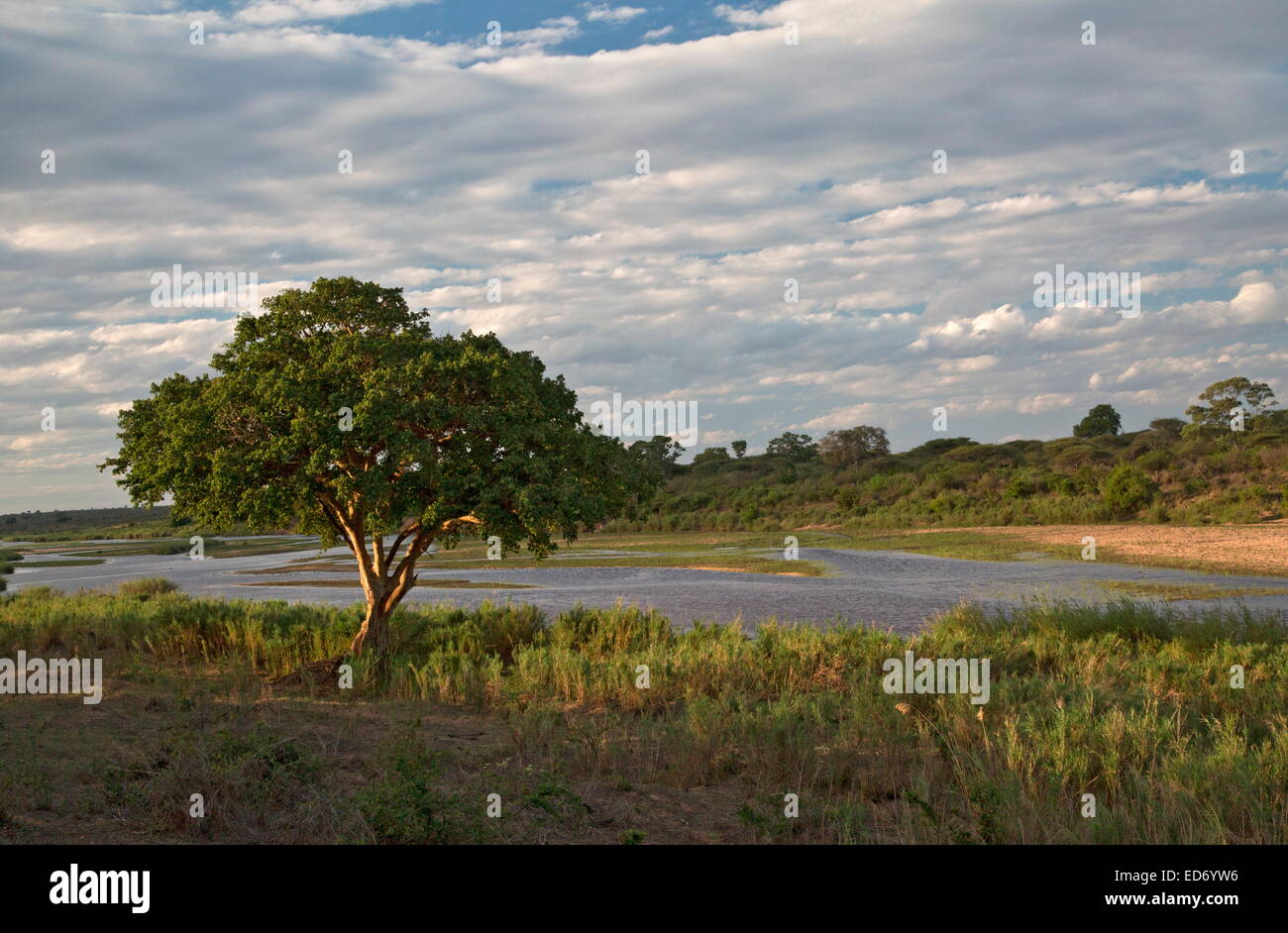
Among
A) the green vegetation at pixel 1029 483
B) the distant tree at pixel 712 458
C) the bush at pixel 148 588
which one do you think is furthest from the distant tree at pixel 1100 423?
the bush at pixel 148 588

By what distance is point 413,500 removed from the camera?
14.2 metres

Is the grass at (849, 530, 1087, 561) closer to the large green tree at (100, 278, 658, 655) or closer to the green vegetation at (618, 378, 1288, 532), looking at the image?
the green vegetation at (618, 378, 1288, 532)

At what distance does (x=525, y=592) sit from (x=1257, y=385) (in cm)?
8811

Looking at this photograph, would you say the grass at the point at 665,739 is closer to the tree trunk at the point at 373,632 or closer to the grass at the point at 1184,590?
the tree trunk at the point at 373,632

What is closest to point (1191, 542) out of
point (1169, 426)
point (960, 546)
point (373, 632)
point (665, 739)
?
point (960, 546)

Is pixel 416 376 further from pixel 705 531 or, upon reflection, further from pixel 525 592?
pixel 705 531

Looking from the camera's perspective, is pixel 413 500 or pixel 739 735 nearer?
pixel 739 735

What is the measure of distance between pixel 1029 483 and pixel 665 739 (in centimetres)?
6589

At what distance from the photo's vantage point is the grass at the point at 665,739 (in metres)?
7.84

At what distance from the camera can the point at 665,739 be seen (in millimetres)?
10922

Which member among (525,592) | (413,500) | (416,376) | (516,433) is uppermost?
(416,376)

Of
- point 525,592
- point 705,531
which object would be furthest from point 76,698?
point 705,531

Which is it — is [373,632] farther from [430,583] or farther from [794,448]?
[794,448]

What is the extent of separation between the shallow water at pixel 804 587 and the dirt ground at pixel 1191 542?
202 centimetres
